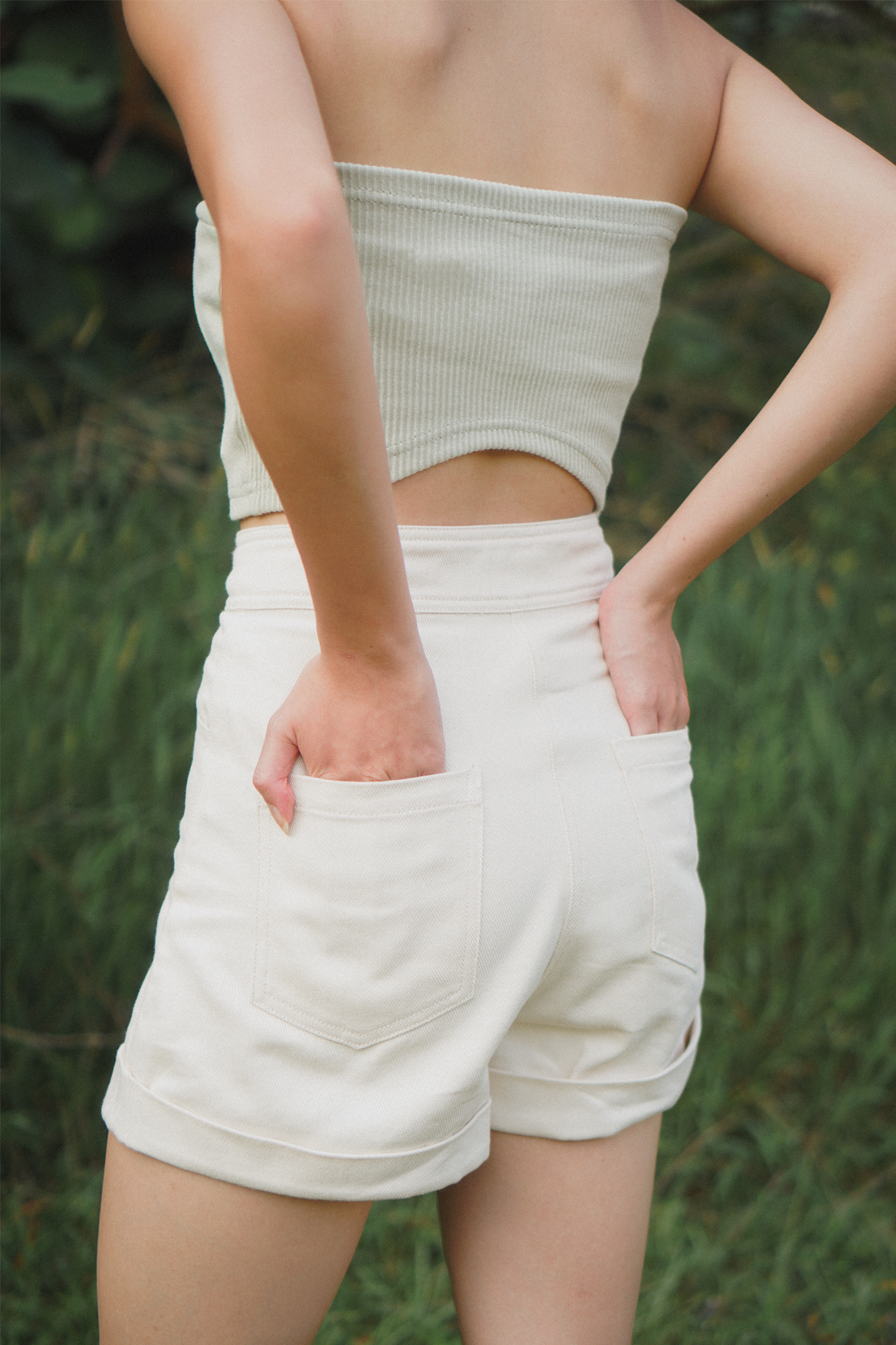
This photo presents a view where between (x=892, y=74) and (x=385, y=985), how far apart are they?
3.79 meters

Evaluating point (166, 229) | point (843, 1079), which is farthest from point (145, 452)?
point (843, 1079)

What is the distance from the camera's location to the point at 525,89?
982 mm

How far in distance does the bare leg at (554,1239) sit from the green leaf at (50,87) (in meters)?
2.73

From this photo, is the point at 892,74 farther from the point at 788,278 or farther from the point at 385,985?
the point at 385,985

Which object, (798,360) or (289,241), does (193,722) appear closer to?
(798,360)

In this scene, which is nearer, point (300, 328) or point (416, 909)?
point (300, 328)

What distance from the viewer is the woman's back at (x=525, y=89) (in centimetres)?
90

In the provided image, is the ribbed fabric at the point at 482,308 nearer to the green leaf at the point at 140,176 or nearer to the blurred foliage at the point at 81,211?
the blurred foliage at the point at 81,211

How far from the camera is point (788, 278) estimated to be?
4418 millimetres

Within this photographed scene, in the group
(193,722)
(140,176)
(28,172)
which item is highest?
(28,172)

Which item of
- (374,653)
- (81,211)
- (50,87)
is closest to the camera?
(374,653)

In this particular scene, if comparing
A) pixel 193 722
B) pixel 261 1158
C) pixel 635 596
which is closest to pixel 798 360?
pixel 635 596

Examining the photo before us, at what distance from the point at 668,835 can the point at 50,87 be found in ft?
9.01

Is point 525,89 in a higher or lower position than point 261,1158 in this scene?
higher
